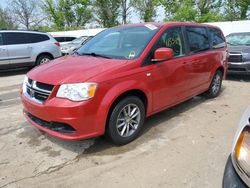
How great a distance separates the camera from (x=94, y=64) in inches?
152

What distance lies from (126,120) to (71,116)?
0.89 metres

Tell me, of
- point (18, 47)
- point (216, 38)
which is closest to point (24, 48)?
point (18, 47)

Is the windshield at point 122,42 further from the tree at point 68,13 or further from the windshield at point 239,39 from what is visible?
the tree at point 68,13

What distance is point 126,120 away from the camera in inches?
154

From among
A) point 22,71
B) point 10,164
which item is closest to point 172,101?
point 10,164

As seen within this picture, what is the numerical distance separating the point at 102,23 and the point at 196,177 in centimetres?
4028

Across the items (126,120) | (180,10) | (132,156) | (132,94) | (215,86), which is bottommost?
(132,156)

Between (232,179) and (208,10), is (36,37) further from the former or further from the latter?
(208,10)

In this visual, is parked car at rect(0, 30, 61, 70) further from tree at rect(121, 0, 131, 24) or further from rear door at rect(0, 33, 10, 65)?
tree at rect(121, 0, 131, 24)

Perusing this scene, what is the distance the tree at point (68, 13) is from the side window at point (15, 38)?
107ft

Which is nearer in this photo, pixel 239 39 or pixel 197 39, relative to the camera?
pixel 197 39

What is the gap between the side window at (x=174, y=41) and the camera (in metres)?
4.41

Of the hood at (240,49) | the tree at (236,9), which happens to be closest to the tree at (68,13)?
the tree at (236,9)

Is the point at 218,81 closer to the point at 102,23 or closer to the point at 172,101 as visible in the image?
the point at 172,101
